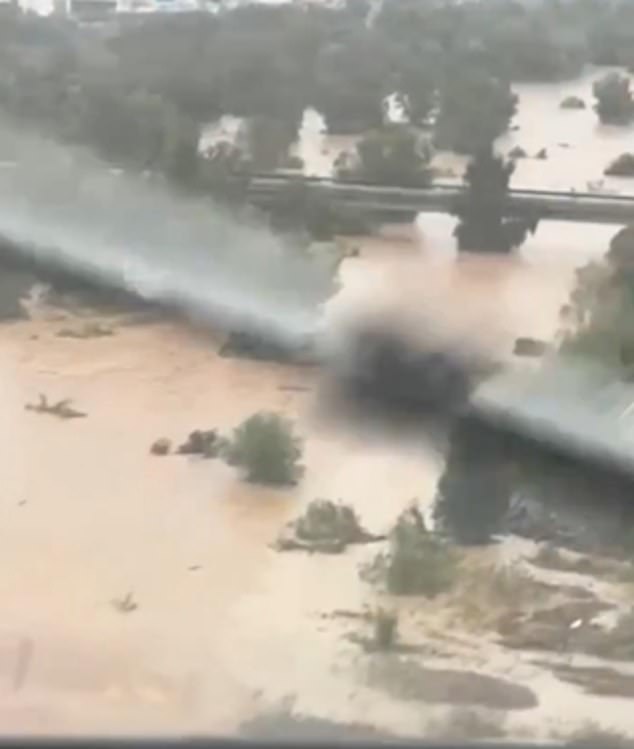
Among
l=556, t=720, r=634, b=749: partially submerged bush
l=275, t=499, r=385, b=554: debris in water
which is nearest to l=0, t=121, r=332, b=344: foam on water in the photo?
l=275, t=499, r=385, b=554: debris in water

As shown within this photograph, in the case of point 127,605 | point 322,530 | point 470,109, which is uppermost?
point 470,109

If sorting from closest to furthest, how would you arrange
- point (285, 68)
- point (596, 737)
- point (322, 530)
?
point (596, 737), point (322, 530), point (285, 68)

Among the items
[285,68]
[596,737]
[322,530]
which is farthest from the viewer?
[285,68]

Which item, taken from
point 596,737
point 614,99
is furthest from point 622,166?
point 596,737

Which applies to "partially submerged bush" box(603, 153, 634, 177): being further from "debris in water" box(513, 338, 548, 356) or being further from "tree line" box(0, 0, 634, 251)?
"debris in water" box(513, 338, 548, 356)

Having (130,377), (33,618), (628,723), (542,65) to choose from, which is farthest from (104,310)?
(628,723)

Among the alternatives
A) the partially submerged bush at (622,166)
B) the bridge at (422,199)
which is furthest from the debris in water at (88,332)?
the partially submerged bush at (622,166)

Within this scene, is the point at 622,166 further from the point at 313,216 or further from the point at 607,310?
the point at 313,216
